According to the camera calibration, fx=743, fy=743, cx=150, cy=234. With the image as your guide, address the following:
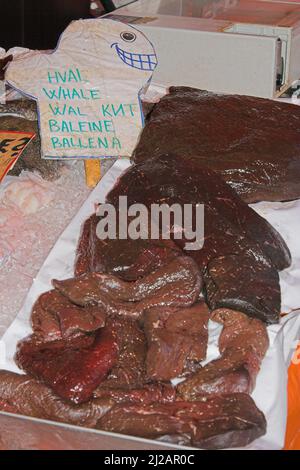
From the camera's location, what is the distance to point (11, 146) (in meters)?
2.43

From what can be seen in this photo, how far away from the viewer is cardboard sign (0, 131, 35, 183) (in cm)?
232

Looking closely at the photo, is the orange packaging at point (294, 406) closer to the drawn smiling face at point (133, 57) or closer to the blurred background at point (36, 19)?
the drawn smiling face at point (133, 57)

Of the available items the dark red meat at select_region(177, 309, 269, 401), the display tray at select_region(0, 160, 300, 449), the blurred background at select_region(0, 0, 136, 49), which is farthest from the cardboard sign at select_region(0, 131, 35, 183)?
the blurred background at select_region(0, 0, 136, 49)

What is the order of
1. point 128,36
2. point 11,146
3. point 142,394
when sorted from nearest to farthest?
point 142,394 < point 11,146 < point 128,36

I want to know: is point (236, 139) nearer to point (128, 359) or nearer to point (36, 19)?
point (128, 359)

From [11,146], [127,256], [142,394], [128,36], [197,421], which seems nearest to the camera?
[197,421]

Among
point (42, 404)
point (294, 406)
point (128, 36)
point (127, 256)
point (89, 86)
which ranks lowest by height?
point (294, 406)

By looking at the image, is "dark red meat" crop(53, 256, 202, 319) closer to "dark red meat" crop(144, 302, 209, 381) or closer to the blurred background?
"dark red meat" crop(144, 302, 209, 381)

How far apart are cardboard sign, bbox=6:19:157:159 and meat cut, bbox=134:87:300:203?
Answer: 0.33 ft

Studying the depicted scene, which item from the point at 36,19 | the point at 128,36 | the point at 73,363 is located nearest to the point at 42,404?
the point at 73,363

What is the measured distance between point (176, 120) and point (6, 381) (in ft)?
3.89

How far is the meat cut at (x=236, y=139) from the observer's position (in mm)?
2393

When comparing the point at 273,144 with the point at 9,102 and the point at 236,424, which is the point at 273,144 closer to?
the point at 9,102

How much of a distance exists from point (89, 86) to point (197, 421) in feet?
4.65
